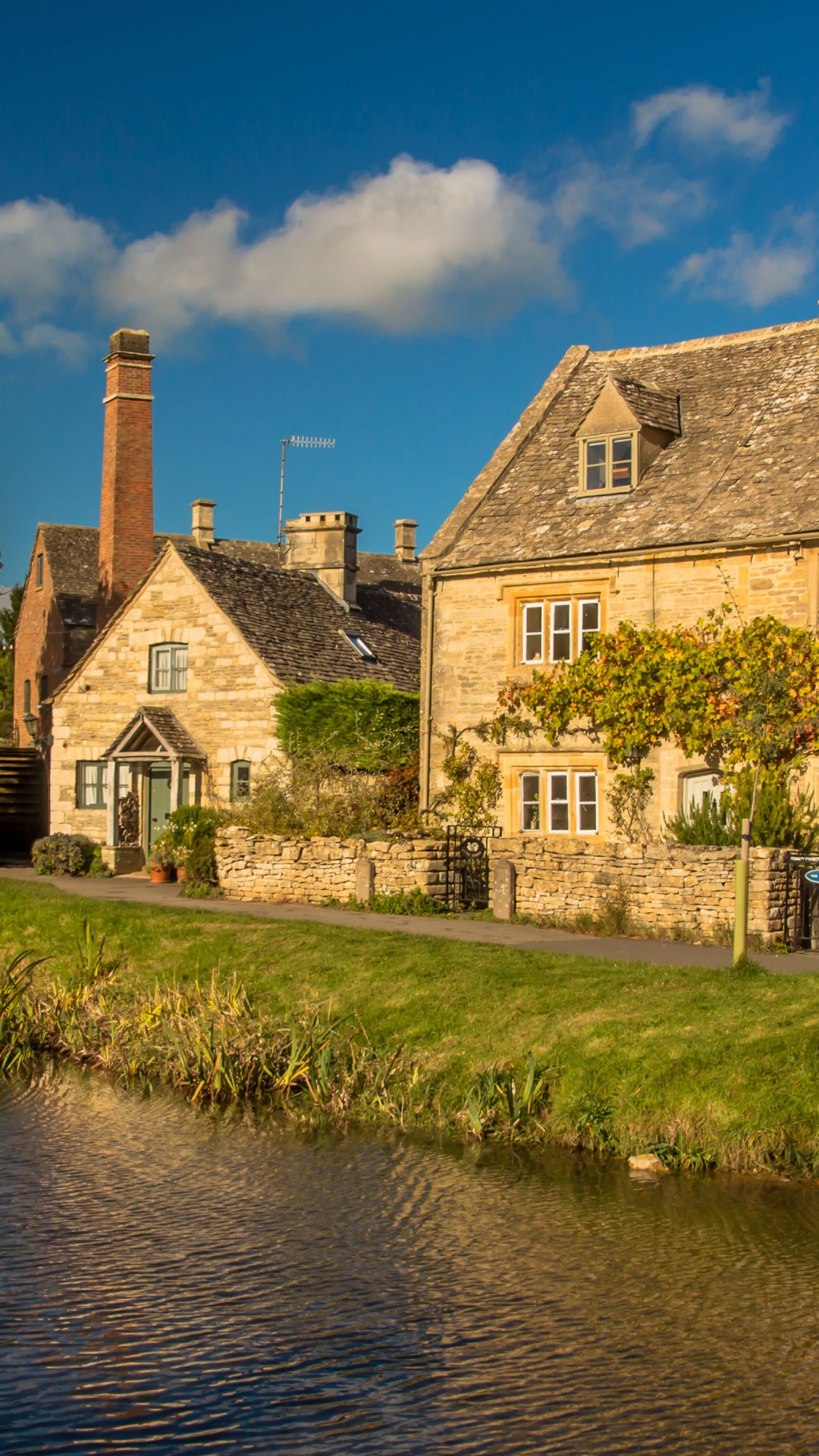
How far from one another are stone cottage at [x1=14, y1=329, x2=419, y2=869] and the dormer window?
788cm

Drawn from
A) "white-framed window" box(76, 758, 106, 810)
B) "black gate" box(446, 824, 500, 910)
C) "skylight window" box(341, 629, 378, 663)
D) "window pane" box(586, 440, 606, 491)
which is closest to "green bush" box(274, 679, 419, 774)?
"skylight window" box(341, 629, 378, 663)

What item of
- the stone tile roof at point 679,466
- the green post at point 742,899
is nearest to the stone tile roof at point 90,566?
the stone tile roof at point 679,466

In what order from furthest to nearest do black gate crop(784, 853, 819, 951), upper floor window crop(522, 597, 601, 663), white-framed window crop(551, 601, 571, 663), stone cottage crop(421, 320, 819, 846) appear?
white-framed window crop(551, 601, 571, 663) → upper floor window crop(522, 597, 601, 663) → stone cottage crop(421, 320, 819, 846) → black gate crop(784, 853, 819, 951)

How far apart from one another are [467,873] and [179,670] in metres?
11.7

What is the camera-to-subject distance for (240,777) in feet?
99.3

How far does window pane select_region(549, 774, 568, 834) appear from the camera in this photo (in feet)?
81.6

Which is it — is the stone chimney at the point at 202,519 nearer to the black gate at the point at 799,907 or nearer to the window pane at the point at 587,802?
the window pane at the point at 587,802

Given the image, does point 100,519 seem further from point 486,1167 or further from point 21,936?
point 486,1167

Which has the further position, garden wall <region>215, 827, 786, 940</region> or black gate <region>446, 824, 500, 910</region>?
black gate <region>446, 824, 500, 910</region>

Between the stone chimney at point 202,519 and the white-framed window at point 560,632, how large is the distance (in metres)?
26.1

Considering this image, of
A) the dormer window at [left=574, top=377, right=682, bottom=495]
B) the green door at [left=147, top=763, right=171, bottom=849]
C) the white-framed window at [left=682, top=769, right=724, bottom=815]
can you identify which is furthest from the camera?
the green door at [left=147, top=763, right=171, bottom=849]

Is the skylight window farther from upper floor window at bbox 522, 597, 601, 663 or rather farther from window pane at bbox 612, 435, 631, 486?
window pane at bbox 612, 435, 631, 486

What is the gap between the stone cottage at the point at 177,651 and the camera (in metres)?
30.4

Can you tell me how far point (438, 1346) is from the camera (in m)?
7.95
